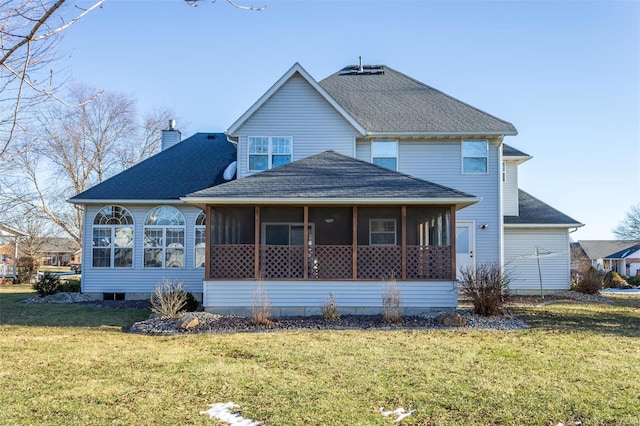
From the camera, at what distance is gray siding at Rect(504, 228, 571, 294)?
62.9 ft

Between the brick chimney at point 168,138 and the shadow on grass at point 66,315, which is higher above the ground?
the brick chimney at point 168,138

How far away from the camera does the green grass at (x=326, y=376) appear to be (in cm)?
540

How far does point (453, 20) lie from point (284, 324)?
915 cm

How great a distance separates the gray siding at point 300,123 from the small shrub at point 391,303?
17.5 feet

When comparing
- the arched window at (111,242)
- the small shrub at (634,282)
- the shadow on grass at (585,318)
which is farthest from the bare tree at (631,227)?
the arched window at (111,242)

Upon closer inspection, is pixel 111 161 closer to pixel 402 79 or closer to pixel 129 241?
pixel 129 241

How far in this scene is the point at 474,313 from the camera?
40.9 ft

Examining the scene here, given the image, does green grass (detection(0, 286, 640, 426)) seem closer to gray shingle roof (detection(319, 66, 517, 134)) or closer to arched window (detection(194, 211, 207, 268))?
arched window (detection(194, 211, 207, 268))

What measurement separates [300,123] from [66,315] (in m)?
9.10

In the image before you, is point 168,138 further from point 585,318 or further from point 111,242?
point 585,318

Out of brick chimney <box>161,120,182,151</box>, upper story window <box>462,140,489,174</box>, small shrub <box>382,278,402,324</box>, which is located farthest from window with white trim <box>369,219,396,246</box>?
brick chimney <box>161,120,182,151</box>

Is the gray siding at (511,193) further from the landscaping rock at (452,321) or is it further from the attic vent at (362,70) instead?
the landscaping rock at (452,321)

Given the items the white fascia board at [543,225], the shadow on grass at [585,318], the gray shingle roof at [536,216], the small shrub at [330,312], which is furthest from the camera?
the gray shingle roof at [536,216]

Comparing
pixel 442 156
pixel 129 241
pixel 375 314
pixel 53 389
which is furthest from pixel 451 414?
pixel 129 241
